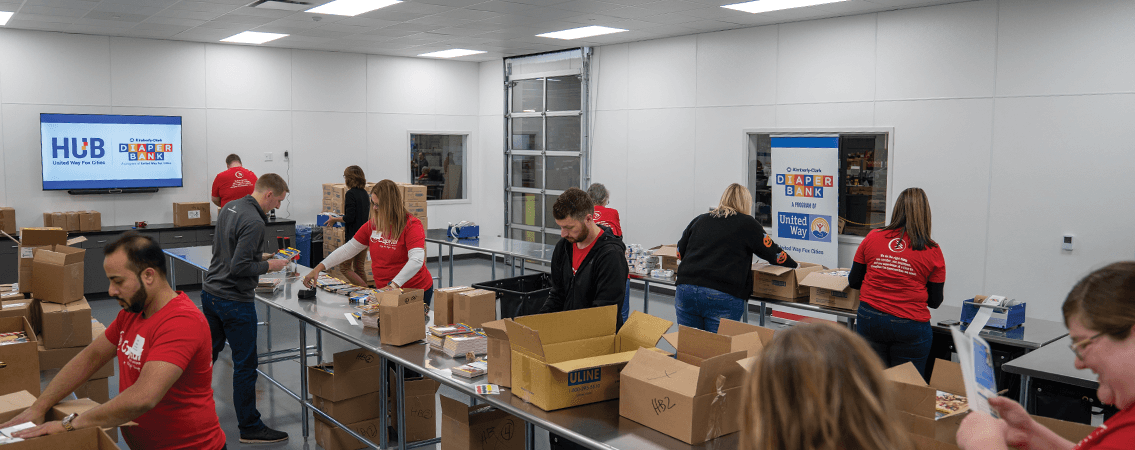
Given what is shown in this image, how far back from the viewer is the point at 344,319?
13.3 feet

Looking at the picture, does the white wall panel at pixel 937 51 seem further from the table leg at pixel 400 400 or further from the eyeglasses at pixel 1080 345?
the eyeglasses at pixel 1080 345

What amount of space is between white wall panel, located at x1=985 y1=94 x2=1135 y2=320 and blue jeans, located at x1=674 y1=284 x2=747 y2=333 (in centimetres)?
281

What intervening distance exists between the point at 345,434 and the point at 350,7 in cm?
415

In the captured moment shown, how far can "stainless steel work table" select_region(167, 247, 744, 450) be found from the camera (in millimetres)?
2393

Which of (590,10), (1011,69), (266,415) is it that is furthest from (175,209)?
(1011,69)

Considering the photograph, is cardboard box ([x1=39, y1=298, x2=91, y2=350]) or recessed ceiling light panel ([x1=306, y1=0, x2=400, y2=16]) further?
recessed ceiling light panel ([x1=306, y1=0, x2=400, y2=16])

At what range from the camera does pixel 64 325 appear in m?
4.25

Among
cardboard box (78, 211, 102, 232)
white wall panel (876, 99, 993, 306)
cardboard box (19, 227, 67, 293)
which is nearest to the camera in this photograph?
cardboard box (19, 227, 67, 293)

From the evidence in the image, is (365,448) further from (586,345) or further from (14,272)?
(14,272)

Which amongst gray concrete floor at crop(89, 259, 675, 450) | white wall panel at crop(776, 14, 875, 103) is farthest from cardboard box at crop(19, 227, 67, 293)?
white wall panel at crop(776, 14, 875, 103)

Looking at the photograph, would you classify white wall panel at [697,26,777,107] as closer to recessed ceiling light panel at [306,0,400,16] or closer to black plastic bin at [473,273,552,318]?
recessed ceiling light panel at [306,0,400,16]

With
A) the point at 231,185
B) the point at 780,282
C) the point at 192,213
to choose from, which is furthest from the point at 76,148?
the point at 780,282

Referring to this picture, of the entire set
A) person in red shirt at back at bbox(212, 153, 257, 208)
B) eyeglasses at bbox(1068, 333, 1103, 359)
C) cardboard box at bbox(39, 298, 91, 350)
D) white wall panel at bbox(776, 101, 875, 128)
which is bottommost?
cardboard box at bbox(39, 298, 91, 350)

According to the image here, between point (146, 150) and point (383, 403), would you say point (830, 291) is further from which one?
point (146, 150)
